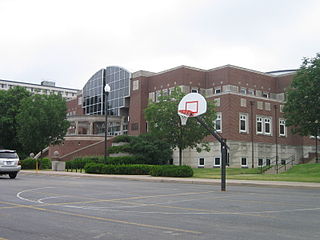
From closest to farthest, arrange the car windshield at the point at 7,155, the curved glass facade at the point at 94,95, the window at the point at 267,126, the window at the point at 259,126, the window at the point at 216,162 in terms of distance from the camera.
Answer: the car windshield at the point at 7,155 < the window at the point at 216,162 < the window at the point at 259,126 < the window at the point at 267,126 < the curved glass facade at the point at 94,95

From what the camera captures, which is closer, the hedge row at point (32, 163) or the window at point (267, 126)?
the hedge row at point (32, 163)

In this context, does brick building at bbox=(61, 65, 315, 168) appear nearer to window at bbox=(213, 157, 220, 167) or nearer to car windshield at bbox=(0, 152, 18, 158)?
window at bbox=(213, 157, 220, 167)

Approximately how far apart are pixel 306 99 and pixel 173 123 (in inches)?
410

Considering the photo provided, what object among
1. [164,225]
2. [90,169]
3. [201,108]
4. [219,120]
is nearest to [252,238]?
[164,225]

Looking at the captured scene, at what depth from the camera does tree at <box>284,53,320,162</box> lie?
25797 millimetres

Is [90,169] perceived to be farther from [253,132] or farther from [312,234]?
[312,234]

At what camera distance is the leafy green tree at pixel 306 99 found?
84.6 feet

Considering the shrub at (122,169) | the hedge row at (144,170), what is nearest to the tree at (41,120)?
the hedge row at (144,170)

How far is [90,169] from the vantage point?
33.1 metres

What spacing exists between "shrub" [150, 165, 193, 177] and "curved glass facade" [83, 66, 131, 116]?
102ft

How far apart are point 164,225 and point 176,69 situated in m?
45.3

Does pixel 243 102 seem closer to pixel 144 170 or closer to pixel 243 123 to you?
pixel 243 123

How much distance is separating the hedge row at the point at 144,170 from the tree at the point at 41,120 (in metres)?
9.15

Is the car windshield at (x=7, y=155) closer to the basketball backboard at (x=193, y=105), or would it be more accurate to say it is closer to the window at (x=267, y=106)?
the basketball backboard at (x=193, y=105)
